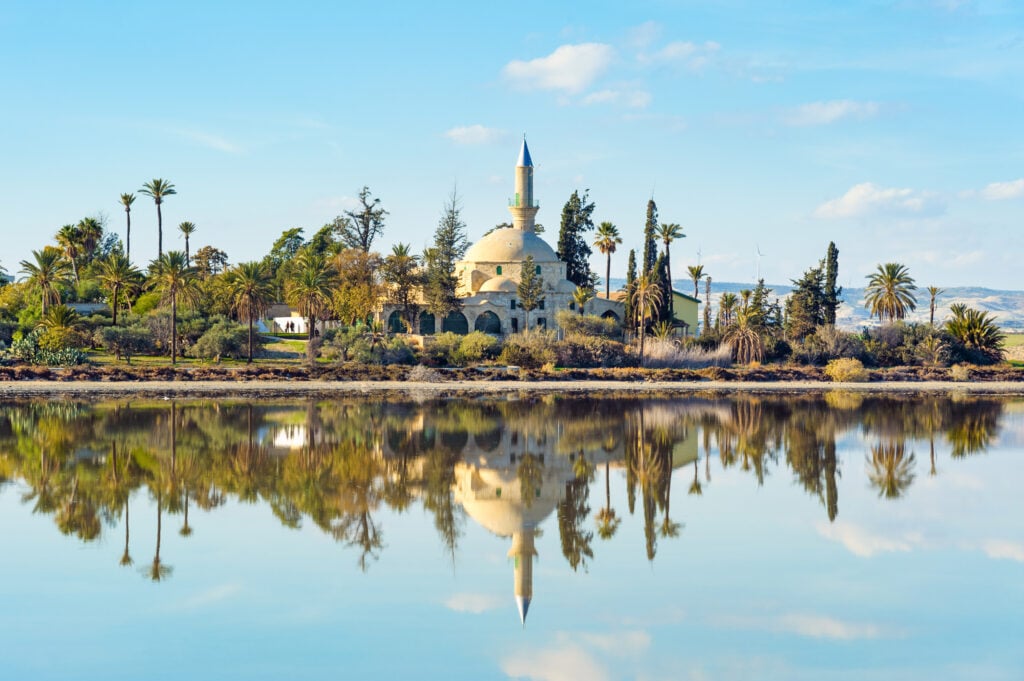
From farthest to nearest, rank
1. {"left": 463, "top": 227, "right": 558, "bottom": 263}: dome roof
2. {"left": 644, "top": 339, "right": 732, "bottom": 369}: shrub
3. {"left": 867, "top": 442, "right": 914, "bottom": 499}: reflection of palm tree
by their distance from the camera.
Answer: {"left": 463, "top": 227, "right": 558, "bottom": 263}: dome roof → {"left": 644, "top": 339, "right": 732, "bottom": 369}: shrub → {"left": 867, "top": 442, "right": 914, "bottom": 499}: reflection of palm tree

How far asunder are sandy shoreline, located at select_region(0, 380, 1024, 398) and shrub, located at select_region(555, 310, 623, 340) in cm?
1097

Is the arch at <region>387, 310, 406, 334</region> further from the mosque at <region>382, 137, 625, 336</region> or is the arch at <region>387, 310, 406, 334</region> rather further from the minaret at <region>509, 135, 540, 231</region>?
the minaret at <region>509, 135, 540, 231</region>

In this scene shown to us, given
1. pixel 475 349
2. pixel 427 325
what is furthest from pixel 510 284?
pixel 475 349

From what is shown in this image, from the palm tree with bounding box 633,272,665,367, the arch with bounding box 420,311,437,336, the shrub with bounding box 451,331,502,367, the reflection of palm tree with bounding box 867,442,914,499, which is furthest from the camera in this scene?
the arch with bounding box 420,311,437,336

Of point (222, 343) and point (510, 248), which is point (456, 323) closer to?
point (510, 248)

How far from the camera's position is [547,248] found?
77250 mm

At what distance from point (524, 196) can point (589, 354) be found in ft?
64.4

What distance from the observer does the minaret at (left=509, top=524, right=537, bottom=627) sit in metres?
17.0

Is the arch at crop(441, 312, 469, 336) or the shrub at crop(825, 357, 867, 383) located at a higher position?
the arch at crop(441, 312, 469, 336)

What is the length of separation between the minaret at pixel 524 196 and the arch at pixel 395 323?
1172 cm

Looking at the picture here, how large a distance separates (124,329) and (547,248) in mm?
27704

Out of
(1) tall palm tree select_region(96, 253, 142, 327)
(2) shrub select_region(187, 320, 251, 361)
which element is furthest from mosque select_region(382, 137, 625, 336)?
(1) tall palm tree select_region(96, 253, 142, 327)

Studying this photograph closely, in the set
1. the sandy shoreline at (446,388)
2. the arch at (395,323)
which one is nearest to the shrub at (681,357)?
the sandy shoreline at (446,388)

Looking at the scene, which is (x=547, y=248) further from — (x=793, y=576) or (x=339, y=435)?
(x=793, y=576)
